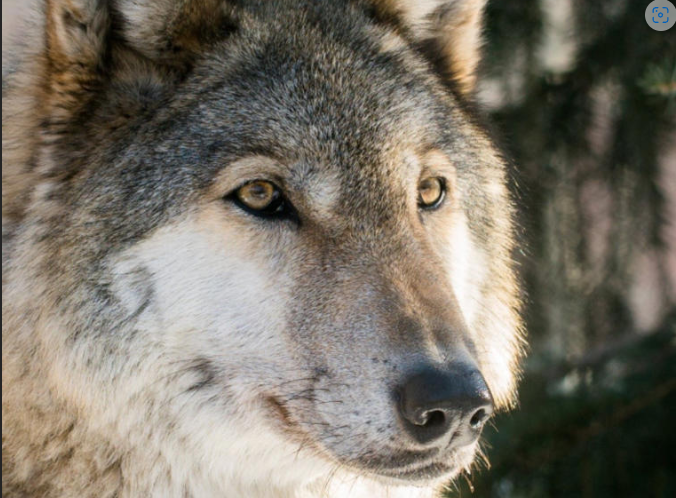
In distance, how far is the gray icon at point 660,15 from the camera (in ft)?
12.5

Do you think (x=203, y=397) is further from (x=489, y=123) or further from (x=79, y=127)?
(x=489, y=123)

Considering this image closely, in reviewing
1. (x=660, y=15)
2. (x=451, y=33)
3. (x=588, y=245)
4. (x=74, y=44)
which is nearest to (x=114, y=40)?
(x=74, y=44)

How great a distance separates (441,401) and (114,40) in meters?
1.40

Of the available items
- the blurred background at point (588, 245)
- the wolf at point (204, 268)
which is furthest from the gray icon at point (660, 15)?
the wolf at point (204, 268)

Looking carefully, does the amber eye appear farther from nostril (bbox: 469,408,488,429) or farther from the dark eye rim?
nostril (bbox: 469,408,488,429)

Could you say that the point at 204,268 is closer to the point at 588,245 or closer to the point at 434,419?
the point at 434,419

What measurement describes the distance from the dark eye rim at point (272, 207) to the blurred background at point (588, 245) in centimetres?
141

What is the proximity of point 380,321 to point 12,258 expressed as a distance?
1.05m

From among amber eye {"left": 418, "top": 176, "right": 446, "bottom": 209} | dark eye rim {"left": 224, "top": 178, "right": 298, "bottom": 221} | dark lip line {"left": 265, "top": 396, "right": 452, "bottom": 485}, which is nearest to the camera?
dark lip line {"left": 265, "top": 396, "right": 452, "bottom": 485}

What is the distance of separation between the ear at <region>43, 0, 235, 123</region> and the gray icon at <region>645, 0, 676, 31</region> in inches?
79.2

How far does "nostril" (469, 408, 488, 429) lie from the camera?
229cm

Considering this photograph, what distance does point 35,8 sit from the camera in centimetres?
265

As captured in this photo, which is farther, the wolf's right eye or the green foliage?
the green foliage

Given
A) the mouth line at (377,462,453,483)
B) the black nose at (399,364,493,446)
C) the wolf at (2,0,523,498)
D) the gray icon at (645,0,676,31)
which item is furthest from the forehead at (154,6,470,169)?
the gray icon at (645,0,676,31)
